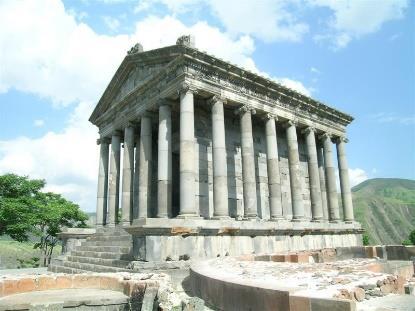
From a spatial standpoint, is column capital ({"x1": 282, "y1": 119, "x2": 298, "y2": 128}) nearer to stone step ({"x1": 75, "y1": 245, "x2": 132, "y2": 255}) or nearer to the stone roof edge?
the stone roof edge

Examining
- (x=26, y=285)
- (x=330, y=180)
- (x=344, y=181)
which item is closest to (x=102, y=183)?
(x=330, y=180)

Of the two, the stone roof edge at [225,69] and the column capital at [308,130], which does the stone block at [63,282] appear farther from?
the column capital at [308,130]

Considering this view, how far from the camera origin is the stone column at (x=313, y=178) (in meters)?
22.0

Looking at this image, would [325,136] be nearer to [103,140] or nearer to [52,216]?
[103,140]

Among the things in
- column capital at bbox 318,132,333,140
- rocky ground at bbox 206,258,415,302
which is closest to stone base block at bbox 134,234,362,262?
rocky ground at bbox 206,258,415,302

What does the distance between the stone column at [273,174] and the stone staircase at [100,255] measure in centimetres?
741

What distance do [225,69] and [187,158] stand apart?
5.09 meters

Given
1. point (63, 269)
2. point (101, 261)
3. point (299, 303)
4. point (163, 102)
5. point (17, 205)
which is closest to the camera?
point (299, 303)

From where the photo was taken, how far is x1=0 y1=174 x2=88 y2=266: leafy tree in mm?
25953

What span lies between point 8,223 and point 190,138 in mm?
18049

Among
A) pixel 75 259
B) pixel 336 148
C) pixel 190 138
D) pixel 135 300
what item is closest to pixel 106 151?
pixel 75 259

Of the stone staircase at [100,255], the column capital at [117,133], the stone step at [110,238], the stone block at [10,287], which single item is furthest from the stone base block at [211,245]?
the column capital at [117,133]

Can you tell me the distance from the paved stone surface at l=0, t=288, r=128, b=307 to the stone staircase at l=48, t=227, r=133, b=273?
5.78 metres

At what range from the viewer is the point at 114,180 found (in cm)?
2194
